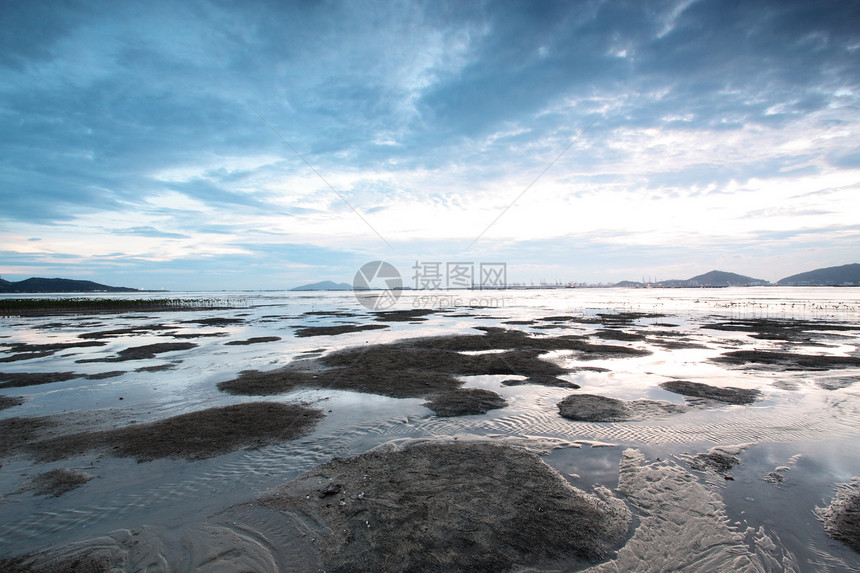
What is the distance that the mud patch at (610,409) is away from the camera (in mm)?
10633

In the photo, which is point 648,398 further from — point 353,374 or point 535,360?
point 353,374

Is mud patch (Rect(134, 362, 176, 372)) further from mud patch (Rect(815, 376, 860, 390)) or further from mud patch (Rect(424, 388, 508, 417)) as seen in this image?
mud patch (Rect(815, 376, 860, 390))

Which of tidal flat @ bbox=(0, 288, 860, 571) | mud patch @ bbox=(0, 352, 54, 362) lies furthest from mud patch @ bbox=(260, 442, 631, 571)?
mud patch @ bbox=(0, 352, 54, 362)

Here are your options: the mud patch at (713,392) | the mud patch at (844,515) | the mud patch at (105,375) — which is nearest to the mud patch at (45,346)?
the mud patch at (105,375)

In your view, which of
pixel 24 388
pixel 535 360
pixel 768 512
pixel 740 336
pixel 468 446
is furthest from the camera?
pixel 740 336

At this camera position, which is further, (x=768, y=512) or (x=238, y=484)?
(x=238, y=484)

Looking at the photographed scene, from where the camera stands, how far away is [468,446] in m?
8.64

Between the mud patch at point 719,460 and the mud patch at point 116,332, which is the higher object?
the mud patch at point 116,332

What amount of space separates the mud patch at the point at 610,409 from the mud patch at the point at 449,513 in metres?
3.58

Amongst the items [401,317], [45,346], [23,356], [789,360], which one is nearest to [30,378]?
[23,356]

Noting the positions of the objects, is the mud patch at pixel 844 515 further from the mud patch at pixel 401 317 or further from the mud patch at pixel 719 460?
the mud patch at pixel 401 317

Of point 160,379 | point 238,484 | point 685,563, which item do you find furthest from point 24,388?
point 685,563

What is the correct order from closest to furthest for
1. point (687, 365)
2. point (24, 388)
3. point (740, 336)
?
1. point (24, 388)
2. point (687, 365)
3. point (740, 336)

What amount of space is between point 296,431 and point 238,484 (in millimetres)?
2631
